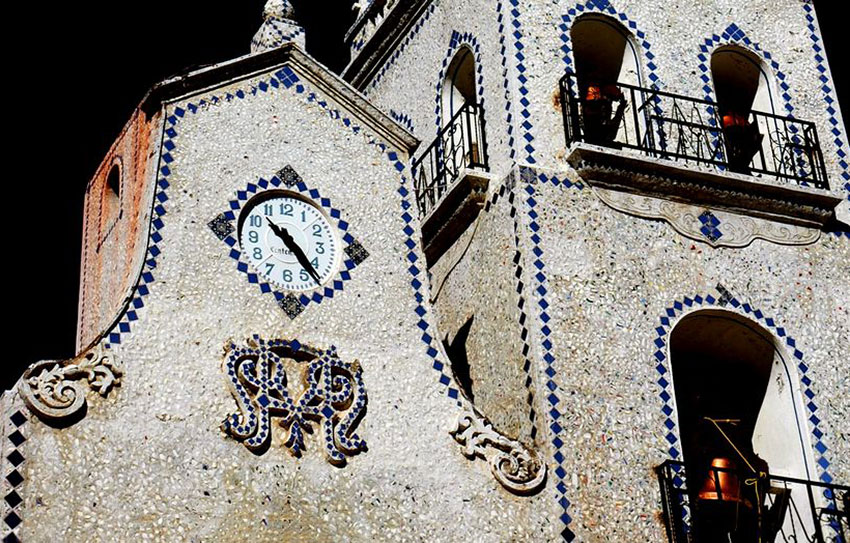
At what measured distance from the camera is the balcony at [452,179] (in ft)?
51.0

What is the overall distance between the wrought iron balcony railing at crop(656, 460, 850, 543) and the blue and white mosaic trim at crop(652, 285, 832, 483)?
0.25 m

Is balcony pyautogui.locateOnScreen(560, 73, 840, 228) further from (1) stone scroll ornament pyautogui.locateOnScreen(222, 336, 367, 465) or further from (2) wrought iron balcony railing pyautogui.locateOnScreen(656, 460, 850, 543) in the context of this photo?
(1) stone scroll ornament pyautogui.locateOnScreen(222, 336, 367, 465)

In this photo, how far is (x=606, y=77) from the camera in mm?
17375

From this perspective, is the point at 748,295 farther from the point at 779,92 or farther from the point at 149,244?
the point at 149,244

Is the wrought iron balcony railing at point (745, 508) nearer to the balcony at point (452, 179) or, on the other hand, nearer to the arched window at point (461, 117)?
the balcony at point (452, 179)

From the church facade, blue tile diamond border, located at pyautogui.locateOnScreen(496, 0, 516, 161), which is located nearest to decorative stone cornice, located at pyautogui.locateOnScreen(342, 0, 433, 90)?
the church facade

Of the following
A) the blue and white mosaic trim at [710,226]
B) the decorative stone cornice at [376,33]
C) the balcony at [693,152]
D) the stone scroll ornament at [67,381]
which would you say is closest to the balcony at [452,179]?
the balcony at [693,152]

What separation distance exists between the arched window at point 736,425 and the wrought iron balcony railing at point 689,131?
5.04ft

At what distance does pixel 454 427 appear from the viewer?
13.6 m

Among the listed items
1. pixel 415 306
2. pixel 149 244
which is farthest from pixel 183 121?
pixel 415 306

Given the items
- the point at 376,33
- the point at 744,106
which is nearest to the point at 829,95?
the point at 744,106

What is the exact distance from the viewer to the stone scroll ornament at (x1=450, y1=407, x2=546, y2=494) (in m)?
13.5

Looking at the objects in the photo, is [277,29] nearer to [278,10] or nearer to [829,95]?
[278,10]

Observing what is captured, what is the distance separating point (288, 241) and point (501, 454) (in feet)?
7.62
